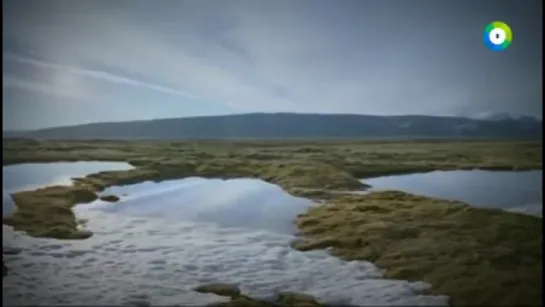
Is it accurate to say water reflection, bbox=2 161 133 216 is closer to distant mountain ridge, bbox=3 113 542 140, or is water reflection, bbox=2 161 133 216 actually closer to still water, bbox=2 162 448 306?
still water, bbox=2 162 448 306

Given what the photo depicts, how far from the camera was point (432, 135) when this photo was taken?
1055 centimetres

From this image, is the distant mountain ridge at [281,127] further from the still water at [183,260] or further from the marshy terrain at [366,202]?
the still water at [183,260]

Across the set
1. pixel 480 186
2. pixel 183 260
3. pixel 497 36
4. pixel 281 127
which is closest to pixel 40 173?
pixel 183 260

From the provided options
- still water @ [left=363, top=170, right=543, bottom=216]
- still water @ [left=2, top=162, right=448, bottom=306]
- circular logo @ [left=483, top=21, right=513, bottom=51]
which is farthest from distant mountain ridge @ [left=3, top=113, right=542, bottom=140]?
circular logo @ [left=483, top=21, right=513, bottom=51]

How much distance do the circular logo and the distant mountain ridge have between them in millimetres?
1683

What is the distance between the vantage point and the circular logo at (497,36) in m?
9.02

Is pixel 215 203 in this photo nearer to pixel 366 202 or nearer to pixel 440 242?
pixel 366 202

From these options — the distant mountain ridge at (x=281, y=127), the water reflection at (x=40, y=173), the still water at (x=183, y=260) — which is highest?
the distant mountain ridge at (x=281, y=127)

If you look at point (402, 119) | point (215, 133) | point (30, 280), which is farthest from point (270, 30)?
point (30, 280)

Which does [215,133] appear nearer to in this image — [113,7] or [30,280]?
[113,7]

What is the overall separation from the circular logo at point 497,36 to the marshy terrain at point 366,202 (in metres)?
2.03

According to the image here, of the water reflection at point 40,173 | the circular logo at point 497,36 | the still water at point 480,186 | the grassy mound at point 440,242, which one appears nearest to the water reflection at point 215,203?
the grassy mound at point 440,242

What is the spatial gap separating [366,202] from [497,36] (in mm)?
4224

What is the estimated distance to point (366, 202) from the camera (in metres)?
9.98
